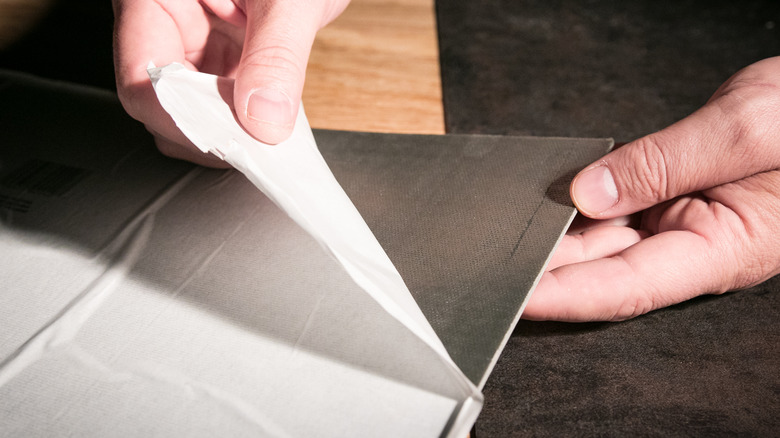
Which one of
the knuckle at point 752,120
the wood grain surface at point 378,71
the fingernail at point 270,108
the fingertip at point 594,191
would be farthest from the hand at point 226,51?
the knuckle at point 752,120

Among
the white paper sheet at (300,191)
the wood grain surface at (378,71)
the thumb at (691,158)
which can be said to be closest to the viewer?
the white paper sheet at (300,191)

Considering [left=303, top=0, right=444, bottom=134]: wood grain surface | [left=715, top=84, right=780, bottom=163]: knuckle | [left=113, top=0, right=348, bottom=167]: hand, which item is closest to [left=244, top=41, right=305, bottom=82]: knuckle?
[left=113, top=0, right=348, bottom=167]: hand

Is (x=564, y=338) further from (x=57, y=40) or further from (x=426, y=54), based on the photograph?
(x=57, y=40)

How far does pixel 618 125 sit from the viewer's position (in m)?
0.69

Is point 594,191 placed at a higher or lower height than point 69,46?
higher

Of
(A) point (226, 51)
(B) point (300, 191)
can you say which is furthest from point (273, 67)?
(A) point (226, 51)

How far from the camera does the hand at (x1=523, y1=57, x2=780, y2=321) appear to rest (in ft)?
1.45

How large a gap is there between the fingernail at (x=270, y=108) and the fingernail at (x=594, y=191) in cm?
24

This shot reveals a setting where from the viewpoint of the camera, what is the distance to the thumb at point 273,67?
40 cm

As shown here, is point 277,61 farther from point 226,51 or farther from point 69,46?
point 69,46

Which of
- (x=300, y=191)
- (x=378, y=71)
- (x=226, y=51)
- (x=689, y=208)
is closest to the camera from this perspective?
(x=300, y=191)

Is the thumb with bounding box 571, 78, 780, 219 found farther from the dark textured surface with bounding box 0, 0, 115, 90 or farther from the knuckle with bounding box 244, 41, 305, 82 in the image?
the dark textured surface with bounding box 0, 0, 115, 90

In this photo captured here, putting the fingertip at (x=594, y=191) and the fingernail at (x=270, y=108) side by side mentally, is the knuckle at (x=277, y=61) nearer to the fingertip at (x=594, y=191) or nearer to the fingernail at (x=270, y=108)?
the fingernail at (x=270, y=108)

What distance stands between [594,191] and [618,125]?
251mm
